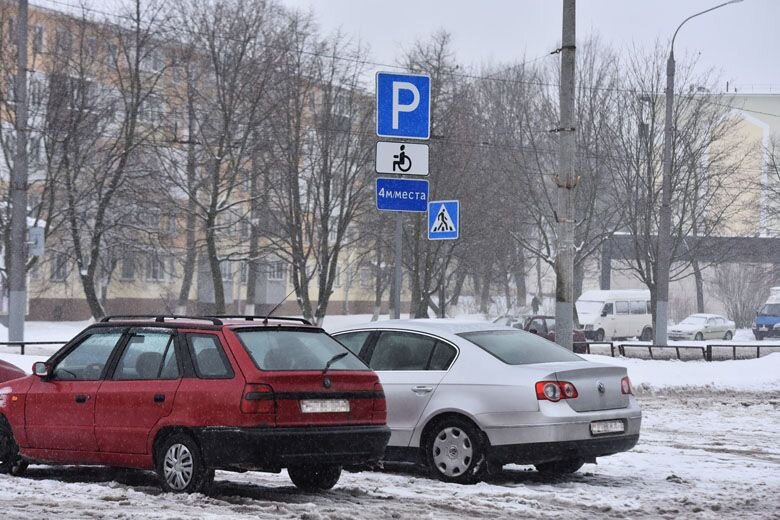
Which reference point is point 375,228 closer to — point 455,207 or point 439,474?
point 455,207

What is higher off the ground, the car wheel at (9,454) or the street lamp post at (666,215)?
the street lamp post at (666,215)

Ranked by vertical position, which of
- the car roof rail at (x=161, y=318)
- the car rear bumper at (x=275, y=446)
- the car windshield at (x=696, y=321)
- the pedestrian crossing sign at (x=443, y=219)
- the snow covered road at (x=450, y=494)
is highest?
the pedestrian crossing sign at (x=443, y=219)

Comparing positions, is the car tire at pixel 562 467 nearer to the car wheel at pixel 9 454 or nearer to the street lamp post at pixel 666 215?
the car wheel at pixel 9 454

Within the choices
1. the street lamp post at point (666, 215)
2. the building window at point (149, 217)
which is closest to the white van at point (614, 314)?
the building window at point (149, 217)

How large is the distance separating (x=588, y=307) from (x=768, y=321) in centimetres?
950

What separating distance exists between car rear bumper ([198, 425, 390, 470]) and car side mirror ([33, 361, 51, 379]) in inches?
78.7

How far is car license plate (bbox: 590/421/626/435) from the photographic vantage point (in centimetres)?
1063

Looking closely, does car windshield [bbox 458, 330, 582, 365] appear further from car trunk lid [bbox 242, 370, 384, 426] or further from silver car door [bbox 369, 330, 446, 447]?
car trunk lid [bbox 242, 370, 384, 426]

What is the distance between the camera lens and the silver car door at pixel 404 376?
1113cm

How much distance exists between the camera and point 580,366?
10.9 meters

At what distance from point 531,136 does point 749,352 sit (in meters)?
11.9

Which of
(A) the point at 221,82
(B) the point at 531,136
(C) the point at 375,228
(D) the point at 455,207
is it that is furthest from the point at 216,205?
(D) the point at 455,207

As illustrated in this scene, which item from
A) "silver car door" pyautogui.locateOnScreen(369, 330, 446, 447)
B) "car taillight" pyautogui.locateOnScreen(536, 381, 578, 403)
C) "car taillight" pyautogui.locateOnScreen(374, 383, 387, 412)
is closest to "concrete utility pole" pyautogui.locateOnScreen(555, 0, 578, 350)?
"silver car door" pyautogui.locateOnScreen(369, 330, 446, 447)

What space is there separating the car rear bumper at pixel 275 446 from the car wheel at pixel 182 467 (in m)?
0.12
